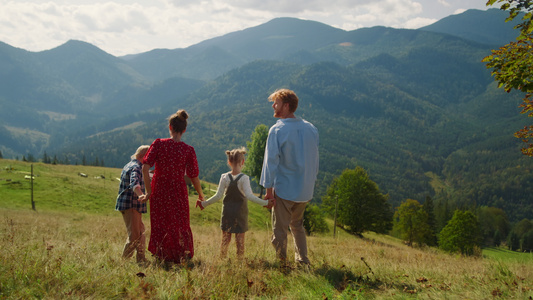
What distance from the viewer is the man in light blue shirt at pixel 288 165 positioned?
19.1ft

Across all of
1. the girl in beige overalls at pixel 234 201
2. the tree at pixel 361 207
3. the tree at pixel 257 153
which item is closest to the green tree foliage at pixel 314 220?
the tree at pixel 361 207

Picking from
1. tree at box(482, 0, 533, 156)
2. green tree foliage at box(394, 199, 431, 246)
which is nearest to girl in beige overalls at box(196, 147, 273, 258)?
tree at box(482, 0, 533, 156)

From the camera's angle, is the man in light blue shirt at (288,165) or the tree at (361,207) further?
the tree at (361,207)

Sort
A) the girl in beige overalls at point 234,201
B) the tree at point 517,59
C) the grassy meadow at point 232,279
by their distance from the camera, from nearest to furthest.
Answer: the grassy meadow at point 232,279 < the tree at point 517,59 < the girl in beige overalls at point 234,201

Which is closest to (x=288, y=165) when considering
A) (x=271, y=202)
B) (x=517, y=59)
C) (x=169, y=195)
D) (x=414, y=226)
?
(x=271, y=202)

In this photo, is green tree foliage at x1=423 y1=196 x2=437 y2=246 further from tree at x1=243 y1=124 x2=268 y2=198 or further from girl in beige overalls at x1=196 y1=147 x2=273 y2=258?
girl in beige overalls at x1=196 y1=147 x2=273 y2=258

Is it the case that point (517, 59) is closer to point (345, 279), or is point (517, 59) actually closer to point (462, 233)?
point (345, 279)

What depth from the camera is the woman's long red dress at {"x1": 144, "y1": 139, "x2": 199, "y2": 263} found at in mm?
Answer: 5969

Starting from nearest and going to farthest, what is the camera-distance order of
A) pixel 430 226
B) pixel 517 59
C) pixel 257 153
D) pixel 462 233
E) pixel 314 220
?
pixel 517 59
pixel 257 153
pixel 314 220
pixel 462 233
pixel 430 226

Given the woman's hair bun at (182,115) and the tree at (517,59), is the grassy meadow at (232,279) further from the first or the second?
the tree at (517,59)

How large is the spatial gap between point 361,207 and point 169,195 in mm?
42285

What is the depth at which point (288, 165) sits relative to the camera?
5867 millimetres

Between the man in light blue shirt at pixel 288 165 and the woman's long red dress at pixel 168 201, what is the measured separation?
4.70 ft

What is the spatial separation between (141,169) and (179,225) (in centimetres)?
132
